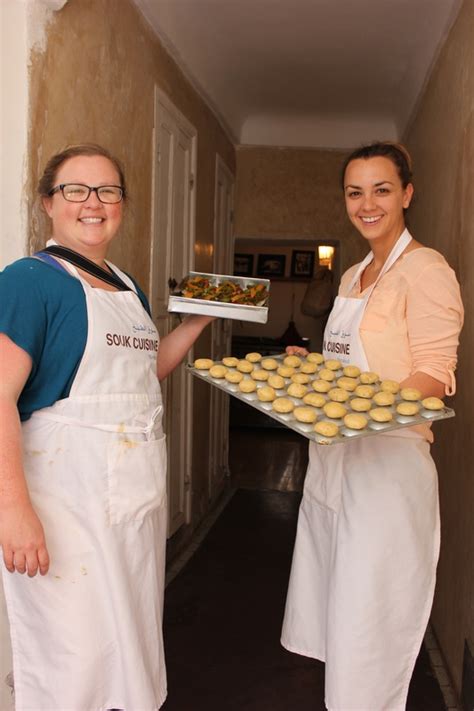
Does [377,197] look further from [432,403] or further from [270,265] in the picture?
[270,265]

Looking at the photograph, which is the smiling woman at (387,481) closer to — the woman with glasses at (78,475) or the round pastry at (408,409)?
the round pastry at (408,409)

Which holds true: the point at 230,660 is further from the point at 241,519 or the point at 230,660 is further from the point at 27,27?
the point at 27,27

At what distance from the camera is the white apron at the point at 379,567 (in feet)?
6.02

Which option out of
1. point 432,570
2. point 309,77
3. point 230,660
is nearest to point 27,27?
point 432,570

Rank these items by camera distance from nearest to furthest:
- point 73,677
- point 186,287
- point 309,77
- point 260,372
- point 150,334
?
point 73,677
point 150,334
point 260,372
point 186,287
point 309,77

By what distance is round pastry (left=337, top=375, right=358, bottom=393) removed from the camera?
1797 millimetres

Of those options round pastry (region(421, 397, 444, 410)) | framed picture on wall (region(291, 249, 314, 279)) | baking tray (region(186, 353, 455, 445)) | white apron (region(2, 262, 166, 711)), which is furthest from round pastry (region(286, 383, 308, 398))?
framed picture on wall (region(291, 249, 314, 279))

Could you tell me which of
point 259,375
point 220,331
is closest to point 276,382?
point 259,375

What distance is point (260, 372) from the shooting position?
77.3 inches

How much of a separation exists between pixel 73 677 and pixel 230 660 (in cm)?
130

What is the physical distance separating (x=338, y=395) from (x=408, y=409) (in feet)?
0.67

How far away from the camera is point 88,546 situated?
158 cm

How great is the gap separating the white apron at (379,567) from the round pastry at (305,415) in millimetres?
349

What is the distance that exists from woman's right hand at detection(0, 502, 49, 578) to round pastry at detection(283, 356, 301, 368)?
95 centimetres
